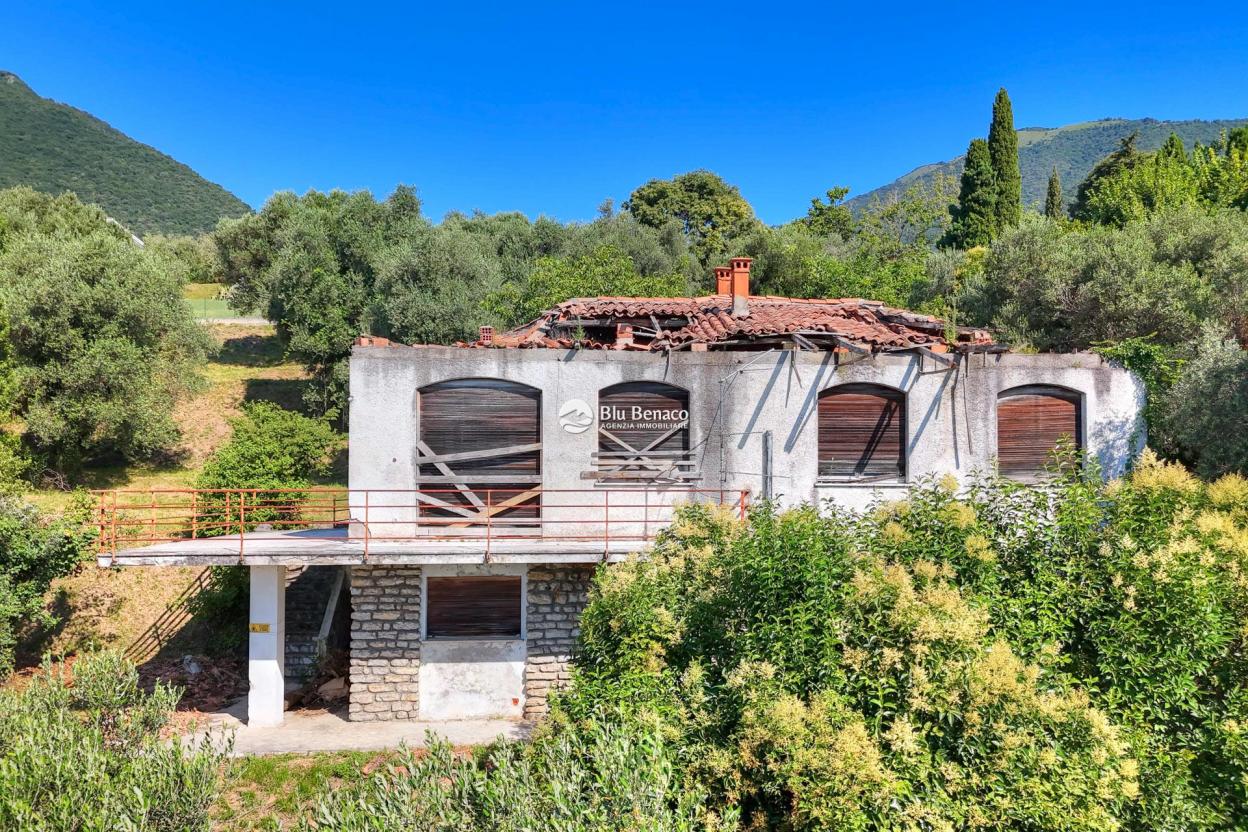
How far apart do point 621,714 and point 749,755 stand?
1.38 m

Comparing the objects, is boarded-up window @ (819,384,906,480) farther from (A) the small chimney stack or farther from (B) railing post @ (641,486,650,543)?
(A) the small chimney stack

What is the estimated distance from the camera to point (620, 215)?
136ft

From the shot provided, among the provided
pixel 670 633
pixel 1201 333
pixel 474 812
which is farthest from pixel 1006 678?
pixel 1201 333

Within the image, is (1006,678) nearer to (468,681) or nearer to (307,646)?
(468,681)

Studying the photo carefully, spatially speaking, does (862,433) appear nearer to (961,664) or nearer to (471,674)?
(961,664)

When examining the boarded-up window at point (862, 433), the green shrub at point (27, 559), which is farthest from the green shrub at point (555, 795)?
the green shrub at point (27, 559)

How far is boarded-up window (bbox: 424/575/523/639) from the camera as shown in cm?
1255

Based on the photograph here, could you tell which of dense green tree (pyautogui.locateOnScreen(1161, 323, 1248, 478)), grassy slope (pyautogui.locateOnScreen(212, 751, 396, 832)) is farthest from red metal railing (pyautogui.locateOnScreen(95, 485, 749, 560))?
dense green tree (pyautogui.locateOnScreen(1161, 323, 1248, 478))

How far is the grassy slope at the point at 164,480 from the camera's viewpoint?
1686 cm

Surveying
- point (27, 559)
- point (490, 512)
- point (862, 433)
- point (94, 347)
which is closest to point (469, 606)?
point (490, 512)

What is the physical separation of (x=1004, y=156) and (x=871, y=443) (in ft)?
121

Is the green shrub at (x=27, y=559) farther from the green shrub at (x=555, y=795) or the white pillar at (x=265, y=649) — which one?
the green shrub at (x=555, y=795)

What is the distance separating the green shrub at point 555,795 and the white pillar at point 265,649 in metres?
6.16

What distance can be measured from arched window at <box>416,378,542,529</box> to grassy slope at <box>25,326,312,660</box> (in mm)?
10089
